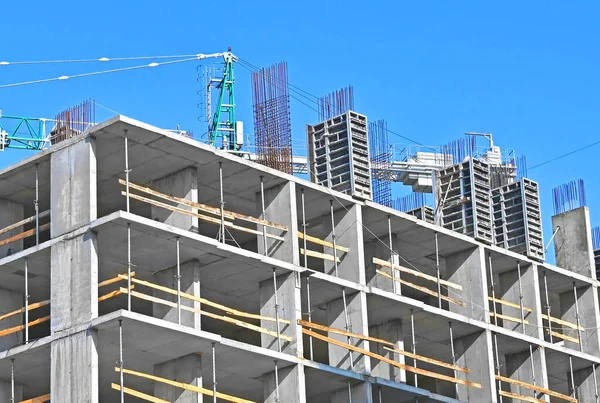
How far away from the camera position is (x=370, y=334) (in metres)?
60.6

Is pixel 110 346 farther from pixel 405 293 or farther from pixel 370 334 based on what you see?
pixel 405 293

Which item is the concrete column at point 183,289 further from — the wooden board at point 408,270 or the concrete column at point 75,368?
the wooden board at point 408,270

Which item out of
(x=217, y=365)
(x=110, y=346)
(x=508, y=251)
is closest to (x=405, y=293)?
(x=508, y=251)

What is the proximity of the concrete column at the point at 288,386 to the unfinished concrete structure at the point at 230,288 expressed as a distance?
0.15ft

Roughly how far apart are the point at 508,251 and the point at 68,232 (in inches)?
841

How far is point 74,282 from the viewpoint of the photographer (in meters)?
49.7

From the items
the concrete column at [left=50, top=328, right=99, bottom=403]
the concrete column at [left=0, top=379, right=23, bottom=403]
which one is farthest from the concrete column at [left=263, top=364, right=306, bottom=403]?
the concrete column at [left=0, top=379, right=23, bottom=403]

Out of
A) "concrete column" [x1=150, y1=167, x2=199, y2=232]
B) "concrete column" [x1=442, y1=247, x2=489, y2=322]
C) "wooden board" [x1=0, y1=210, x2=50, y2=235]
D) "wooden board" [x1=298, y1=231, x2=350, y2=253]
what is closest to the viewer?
"concrete column" [x1=150, y1=167, x2=199, y2=232]

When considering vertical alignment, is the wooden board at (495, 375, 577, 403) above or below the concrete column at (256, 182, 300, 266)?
below

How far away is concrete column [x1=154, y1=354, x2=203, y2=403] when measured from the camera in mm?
50938

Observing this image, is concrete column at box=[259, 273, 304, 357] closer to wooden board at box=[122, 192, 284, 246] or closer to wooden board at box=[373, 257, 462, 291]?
wooden board at box=[122, 192, 284, 246]

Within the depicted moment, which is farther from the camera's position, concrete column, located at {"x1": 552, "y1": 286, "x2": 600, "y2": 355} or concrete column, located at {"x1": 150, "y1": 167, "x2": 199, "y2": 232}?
concrete column, located at {"x1": 552, "y1": 286, "x2": 600, "y2": 355}

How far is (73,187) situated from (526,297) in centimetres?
2232

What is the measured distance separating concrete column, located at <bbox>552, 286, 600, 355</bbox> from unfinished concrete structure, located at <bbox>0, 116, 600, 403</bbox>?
1.57 metres
